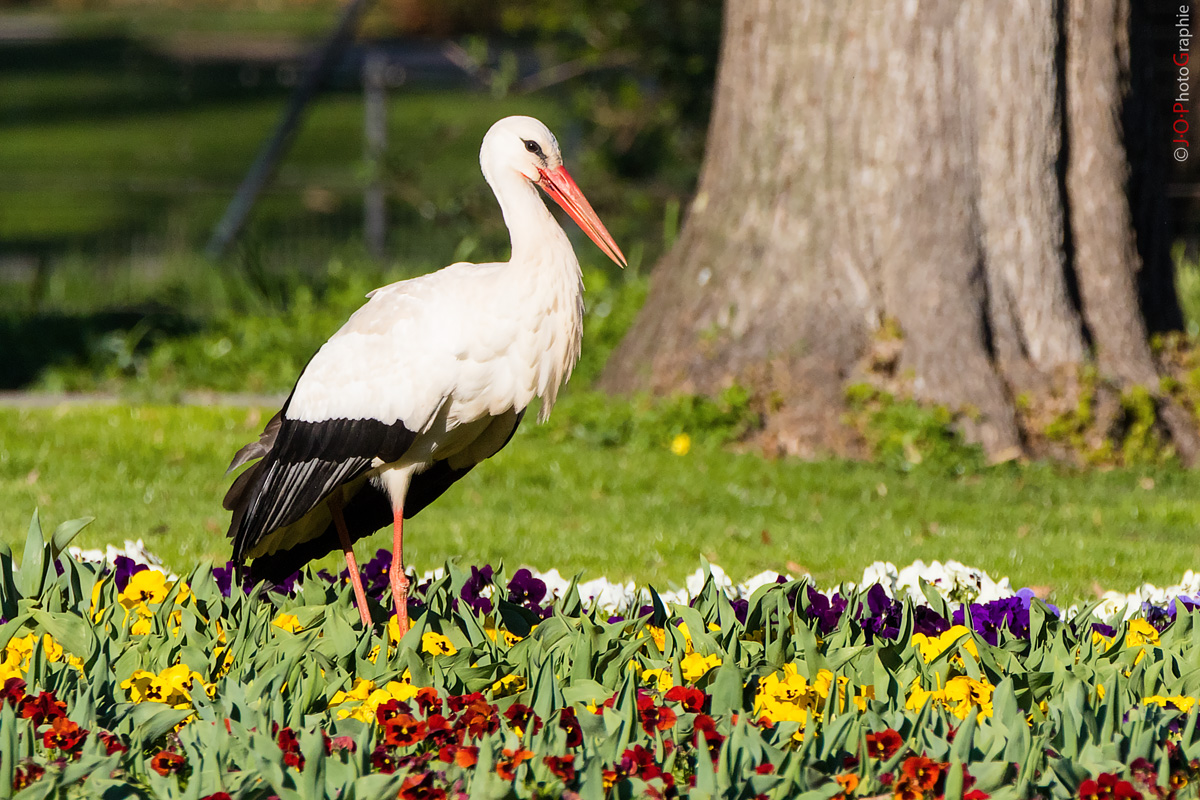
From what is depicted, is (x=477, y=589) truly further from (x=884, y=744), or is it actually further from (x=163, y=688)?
(x=884, y=744)

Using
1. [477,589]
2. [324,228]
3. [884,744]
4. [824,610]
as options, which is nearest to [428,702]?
[884,744]

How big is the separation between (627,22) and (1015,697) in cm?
748

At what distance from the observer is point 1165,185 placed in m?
7.59

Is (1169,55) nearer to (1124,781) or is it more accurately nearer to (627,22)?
(627,22)

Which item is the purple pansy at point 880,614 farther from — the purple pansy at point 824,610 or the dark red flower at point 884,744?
the dark red flower at point 884,744

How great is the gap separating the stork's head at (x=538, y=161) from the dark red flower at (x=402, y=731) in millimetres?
1458

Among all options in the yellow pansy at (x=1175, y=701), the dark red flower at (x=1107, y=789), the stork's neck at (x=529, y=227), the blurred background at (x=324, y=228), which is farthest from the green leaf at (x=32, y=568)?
the blurred background at (x=324, y=228)

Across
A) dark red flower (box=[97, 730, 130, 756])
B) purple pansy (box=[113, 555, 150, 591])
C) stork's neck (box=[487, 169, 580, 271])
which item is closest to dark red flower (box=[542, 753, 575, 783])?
dark red flower (box=[97, 730, 130, 756])

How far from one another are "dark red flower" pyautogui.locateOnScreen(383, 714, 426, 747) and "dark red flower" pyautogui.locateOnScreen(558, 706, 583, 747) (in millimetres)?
289

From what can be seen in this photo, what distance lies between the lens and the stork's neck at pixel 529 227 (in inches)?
154

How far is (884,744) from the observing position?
295 cm

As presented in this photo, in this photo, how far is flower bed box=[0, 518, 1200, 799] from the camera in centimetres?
280

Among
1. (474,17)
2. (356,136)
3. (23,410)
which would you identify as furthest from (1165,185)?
(356,136)

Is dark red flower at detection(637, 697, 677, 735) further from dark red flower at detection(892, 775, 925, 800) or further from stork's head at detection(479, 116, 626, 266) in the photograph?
stork's head at detection(479, 116, 626, 266)
